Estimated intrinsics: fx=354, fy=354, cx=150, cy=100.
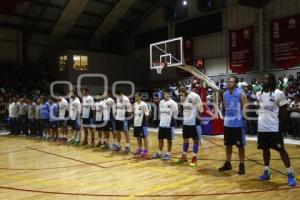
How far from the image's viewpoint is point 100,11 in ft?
87.1

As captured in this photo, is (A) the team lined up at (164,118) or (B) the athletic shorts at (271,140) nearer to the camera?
(B) the athletic shorts at (271,140)

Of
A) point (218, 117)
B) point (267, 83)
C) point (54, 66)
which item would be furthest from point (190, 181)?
point (54, 66)

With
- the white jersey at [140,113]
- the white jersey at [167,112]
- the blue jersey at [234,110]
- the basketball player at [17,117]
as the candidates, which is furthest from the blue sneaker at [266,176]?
the basketball player at [17,117]

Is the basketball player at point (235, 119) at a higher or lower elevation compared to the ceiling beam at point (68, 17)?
lower

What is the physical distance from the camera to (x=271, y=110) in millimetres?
6422

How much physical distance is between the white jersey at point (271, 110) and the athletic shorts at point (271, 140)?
0.25ft

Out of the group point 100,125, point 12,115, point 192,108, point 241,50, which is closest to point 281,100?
point 192,108

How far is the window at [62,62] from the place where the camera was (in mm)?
25609

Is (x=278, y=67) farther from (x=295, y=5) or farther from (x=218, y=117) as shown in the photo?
(x=218, y=117)

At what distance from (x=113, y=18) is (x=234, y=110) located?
848 inches

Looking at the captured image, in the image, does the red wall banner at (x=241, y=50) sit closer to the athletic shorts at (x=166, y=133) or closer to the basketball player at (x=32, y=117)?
the basketball player at (x=32, y=117)

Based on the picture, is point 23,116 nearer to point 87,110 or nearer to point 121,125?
point 87,110

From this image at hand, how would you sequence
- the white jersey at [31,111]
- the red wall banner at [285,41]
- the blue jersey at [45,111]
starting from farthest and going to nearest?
the red wall banner at [285,41] → the white jersey at [31,111] → the blue jersey at [45,111]

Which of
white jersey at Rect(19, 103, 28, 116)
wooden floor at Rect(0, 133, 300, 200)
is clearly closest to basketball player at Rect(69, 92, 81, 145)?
wooden floor at Rect(0, 133, 300, 200)
